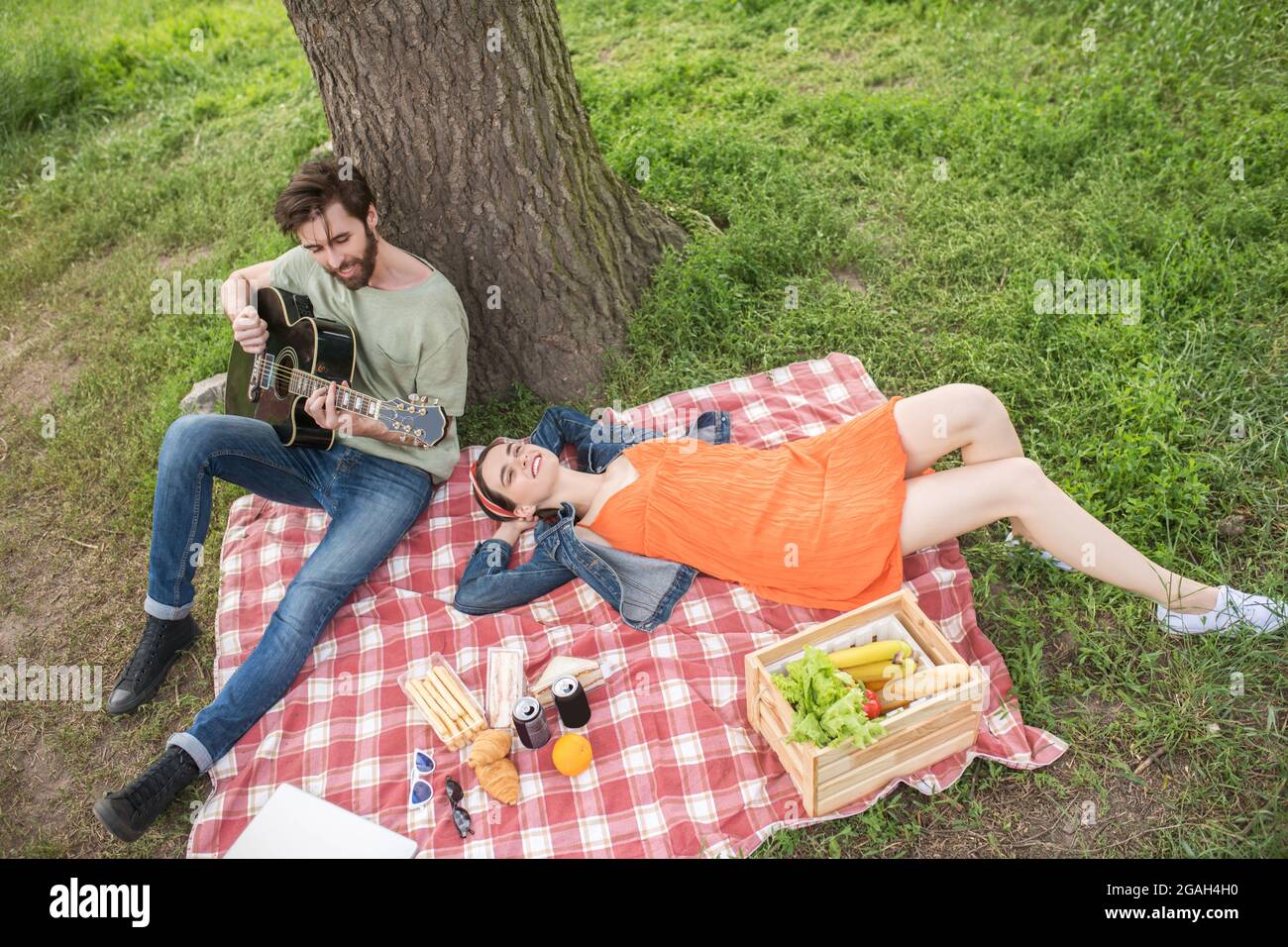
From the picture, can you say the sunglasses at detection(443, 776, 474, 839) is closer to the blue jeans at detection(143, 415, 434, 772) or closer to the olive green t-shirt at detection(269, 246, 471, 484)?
the blue jeans at detection(143, 415, 434, 772)

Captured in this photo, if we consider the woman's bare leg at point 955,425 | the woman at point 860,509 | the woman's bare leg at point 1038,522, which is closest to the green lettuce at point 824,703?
the woman at point 860,509

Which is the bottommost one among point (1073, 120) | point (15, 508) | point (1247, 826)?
point (1247, 826)

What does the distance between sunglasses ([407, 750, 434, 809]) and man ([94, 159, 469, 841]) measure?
0.78m

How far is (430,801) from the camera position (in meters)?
3.77

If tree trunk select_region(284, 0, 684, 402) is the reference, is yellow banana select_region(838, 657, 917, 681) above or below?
below

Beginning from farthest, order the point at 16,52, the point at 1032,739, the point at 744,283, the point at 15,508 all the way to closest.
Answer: the point at 16,52 → the point at 744,283 → the point at 15,508 → the point at 1032,739

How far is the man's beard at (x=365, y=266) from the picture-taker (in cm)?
434

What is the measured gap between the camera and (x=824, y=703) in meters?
3.37

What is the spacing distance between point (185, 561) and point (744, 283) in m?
3.70

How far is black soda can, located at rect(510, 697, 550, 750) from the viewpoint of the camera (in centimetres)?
378

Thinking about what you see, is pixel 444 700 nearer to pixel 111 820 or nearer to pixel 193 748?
pixel 193 748

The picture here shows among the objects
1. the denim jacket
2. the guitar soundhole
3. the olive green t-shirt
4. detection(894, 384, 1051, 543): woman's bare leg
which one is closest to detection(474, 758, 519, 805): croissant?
the denim jacket
